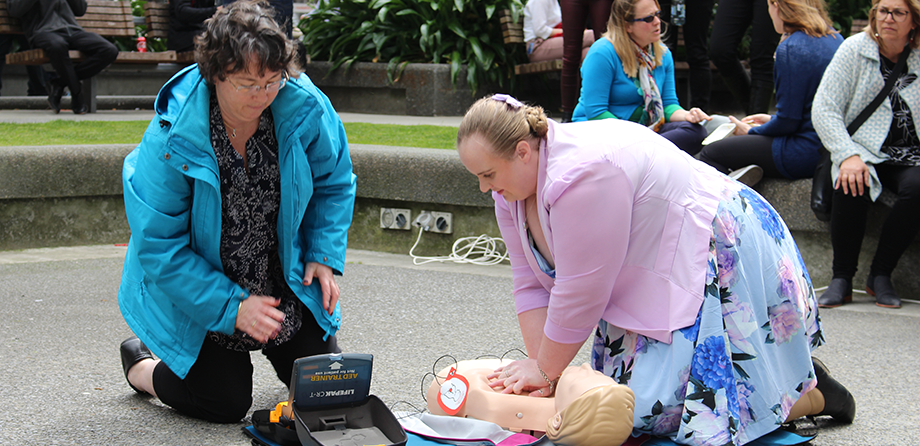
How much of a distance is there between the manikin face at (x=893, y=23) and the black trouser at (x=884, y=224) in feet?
1.96

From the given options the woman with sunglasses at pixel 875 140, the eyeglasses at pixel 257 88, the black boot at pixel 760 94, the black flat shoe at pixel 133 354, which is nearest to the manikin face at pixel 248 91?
the eyeglasses at pixel 257 88

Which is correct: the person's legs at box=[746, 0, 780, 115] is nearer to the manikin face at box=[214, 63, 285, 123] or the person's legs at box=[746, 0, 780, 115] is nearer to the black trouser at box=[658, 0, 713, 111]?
Answer: the black trouser at box=[658, 0, 713, 111]

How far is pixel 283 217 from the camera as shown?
8.57 ft

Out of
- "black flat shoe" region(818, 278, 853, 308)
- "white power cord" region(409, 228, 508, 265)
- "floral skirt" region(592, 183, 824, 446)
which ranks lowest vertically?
"white power cord" region(409, 228, 508, 265)

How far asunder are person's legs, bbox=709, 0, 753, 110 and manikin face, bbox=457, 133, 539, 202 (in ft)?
13.7

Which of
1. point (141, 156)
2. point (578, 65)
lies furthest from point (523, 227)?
point (578, 65)

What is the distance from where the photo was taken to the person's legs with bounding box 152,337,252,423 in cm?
262

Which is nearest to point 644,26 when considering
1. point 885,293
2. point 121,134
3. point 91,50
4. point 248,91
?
point 885,293

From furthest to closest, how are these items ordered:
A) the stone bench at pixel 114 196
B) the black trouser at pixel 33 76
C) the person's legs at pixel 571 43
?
the black trouser at pixel 33 76, the person's legs at pixel 571 43, the stone bench at pixel 114 196

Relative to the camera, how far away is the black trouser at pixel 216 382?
2.62 meters

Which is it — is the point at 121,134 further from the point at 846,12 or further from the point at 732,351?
the point at 846,12

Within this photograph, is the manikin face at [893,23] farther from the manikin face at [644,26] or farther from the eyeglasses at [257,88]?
the eyeglasses at [257,88]

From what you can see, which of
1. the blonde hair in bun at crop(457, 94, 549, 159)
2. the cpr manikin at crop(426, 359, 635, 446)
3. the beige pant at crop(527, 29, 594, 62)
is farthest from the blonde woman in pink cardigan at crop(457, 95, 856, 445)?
the beige pant at crop(527, 29, 594, 62)

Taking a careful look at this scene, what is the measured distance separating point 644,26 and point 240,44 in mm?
2878
